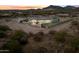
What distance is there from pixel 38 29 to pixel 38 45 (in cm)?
15

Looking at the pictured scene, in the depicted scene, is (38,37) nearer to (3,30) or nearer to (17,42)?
(17,42)

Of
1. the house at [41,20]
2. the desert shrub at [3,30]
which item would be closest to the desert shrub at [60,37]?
the house at [41,20]

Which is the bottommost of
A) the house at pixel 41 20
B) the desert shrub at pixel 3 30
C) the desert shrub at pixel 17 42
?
the desert shrub at pixel 17 42

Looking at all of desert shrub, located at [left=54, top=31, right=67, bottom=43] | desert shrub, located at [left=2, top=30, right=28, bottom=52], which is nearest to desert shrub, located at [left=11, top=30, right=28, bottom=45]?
desert shrub, located at [left=2, top=30, right=28, bottom=52]

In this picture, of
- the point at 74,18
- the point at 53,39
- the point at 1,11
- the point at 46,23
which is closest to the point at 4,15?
the point at 1,11

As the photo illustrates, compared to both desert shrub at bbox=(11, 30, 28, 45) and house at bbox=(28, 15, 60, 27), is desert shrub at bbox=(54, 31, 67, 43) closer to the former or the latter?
house at bbox=(28, 15, 60, 27)

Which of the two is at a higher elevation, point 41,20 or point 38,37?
point 41,20

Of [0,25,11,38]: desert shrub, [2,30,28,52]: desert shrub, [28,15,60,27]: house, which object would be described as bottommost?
[2,30,28,52]: desert shrub

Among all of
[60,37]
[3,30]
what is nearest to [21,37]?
[3,30]

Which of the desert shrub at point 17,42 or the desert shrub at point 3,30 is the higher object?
the desert shrub at point 3,30

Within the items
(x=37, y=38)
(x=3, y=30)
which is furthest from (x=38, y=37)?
(x=3, y=30)

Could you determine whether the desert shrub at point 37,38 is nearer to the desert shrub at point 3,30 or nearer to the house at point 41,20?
the house at point 41,20

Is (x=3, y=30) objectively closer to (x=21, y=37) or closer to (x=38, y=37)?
(x=21, y=37)
